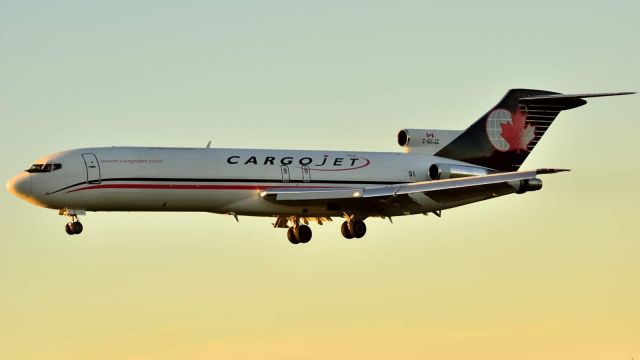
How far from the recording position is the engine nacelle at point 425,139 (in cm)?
7781

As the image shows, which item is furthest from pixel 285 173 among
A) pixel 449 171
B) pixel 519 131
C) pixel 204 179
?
pixel 519 131

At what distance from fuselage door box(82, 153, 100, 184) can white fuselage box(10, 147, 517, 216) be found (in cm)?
4

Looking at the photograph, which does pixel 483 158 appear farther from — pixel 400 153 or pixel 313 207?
pixel 313 207

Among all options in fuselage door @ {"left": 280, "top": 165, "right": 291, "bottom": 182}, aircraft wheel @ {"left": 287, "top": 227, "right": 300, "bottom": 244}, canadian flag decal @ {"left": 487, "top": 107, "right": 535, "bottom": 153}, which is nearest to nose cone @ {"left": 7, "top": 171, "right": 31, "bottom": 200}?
fuselage door @ {"left": 280, "top": 165, "right": 291, "bottom": 182}

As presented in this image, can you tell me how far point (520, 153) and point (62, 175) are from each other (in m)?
25.4

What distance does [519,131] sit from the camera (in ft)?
260

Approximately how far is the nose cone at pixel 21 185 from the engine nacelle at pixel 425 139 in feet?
67.9

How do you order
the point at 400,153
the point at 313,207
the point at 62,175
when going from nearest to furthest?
the point at 62,175 < the point at 313,207 < the point at 400,153

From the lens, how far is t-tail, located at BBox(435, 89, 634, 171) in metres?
78.4

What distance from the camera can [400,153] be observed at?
251ft

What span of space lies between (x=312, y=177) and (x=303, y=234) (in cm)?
348

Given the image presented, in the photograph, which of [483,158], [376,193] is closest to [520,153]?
[483,158]

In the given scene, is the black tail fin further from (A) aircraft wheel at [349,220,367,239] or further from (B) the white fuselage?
(A) aircraft wheel at [349,220,367,239]

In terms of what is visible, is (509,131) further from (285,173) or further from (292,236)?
(285,173)
